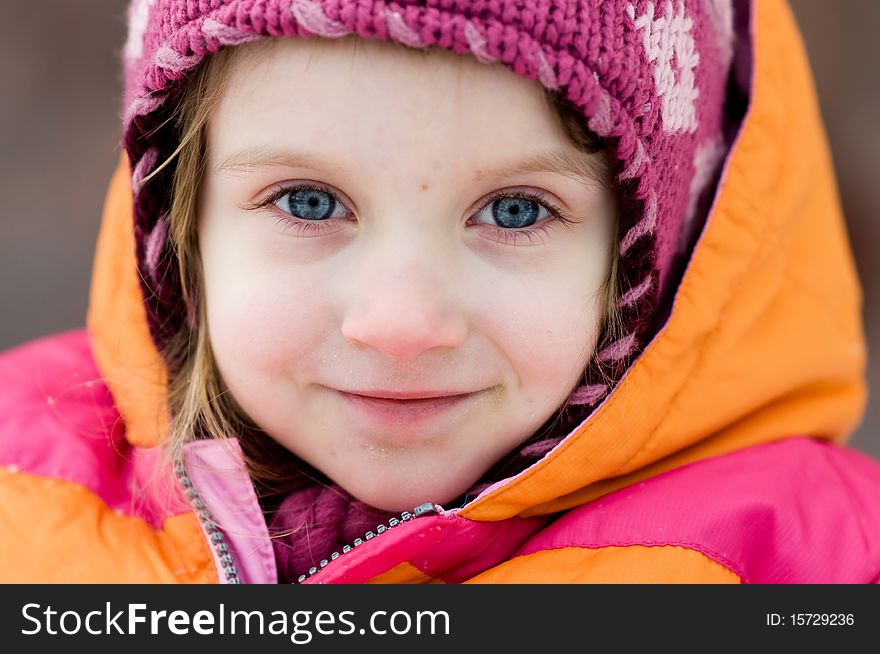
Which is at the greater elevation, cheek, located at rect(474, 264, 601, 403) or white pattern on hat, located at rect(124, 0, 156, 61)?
white pattern on hat, located at rect(124, 0, 156, 61)

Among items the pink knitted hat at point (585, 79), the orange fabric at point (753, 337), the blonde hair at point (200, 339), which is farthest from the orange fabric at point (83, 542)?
the orange fabric at point (753, 337)

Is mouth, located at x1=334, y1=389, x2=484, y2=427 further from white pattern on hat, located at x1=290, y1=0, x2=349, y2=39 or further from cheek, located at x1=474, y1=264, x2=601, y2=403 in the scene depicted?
white pattern on hat, located at x1=290, y1=0, x2=349, y2=39

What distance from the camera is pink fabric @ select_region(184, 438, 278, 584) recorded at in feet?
4.12

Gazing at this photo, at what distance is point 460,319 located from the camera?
42.0 inches

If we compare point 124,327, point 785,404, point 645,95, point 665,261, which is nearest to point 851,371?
point 785,404

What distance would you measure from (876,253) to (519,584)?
1.74 m

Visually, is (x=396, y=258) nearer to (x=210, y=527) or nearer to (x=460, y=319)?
(x=460, y=319)

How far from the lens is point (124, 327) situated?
1.46 meters

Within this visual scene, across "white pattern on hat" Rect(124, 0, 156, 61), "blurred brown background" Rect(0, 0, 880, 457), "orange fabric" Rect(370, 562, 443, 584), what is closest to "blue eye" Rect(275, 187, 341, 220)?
"white pattern on hat" Rect(124, 0, 156, 61)

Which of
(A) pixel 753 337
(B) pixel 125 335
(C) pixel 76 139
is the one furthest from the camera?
(C) pixel 76 139

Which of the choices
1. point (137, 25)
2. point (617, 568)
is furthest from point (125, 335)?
point (617, 568)

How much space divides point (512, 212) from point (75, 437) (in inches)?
27.6

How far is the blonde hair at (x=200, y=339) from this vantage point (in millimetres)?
1137

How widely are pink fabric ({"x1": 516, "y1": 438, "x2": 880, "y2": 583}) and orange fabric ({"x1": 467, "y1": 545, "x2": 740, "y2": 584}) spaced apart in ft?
0.03
